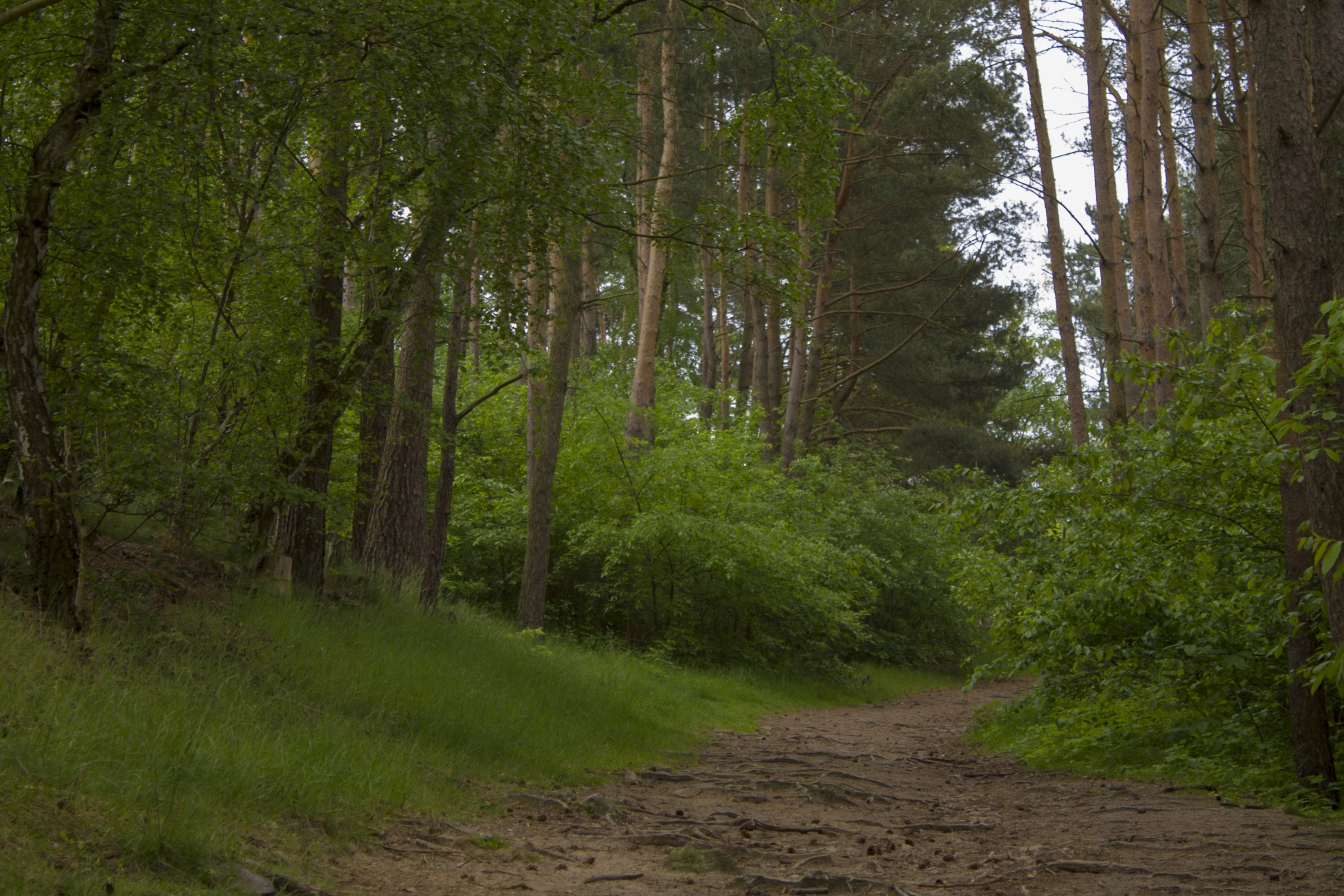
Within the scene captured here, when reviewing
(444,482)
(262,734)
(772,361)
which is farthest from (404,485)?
(772,361)

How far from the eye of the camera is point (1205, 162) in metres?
15.4

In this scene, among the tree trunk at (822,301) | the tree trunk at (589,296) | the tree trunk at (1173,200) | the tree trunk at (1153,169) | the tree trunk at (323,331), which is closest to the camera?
the tree trunk at (323,331)

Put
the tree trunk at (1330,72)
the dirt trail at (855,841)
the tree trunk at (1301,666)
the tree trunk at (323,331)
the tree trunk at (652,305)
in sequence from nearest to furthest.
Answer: the dirt trail at (855,841) → the tree trunk at (1330,72) → the tree trunk at (1301,666) → the tree trunk at (323,331) → the tree trunk at (652,305)

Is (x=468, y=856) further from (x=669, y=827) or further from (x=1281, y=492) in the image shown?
(x=1281, y=492)

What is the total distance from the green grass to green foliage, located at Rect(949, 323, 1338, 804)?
383 centimetres

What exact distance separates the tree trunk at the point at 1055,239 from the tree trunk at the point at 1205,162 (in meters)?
2.42

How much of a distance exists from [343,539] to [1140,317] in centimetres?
1304

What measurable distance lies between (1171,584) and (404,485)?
7889 millimetres

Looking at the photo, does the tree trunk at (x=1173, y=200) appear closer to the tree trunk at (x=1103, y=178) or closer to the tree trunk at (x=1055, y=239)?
the tree trunk at (x=1103, y=178)

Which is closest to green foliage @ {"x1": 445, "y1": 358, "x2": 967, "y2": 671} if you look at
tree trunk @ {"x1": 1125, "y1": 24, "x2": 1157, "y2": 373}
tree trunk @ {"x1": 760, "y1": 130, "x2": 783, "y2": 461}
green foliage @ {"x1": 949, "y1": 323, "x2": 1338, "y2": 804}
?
tree trunk @ {"x1": 760, "y1": 130, "x2": 783, "y2": 461}

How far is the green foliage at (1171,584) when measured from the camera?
24.4ft

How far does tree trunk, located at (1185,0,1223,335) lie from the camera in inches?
571

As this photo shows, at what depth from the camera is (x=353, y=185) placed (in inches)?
360

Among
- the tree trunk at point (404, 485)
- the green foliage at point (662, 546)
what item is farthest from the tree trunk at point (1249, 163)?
the tree trunk at point (404, 485)
